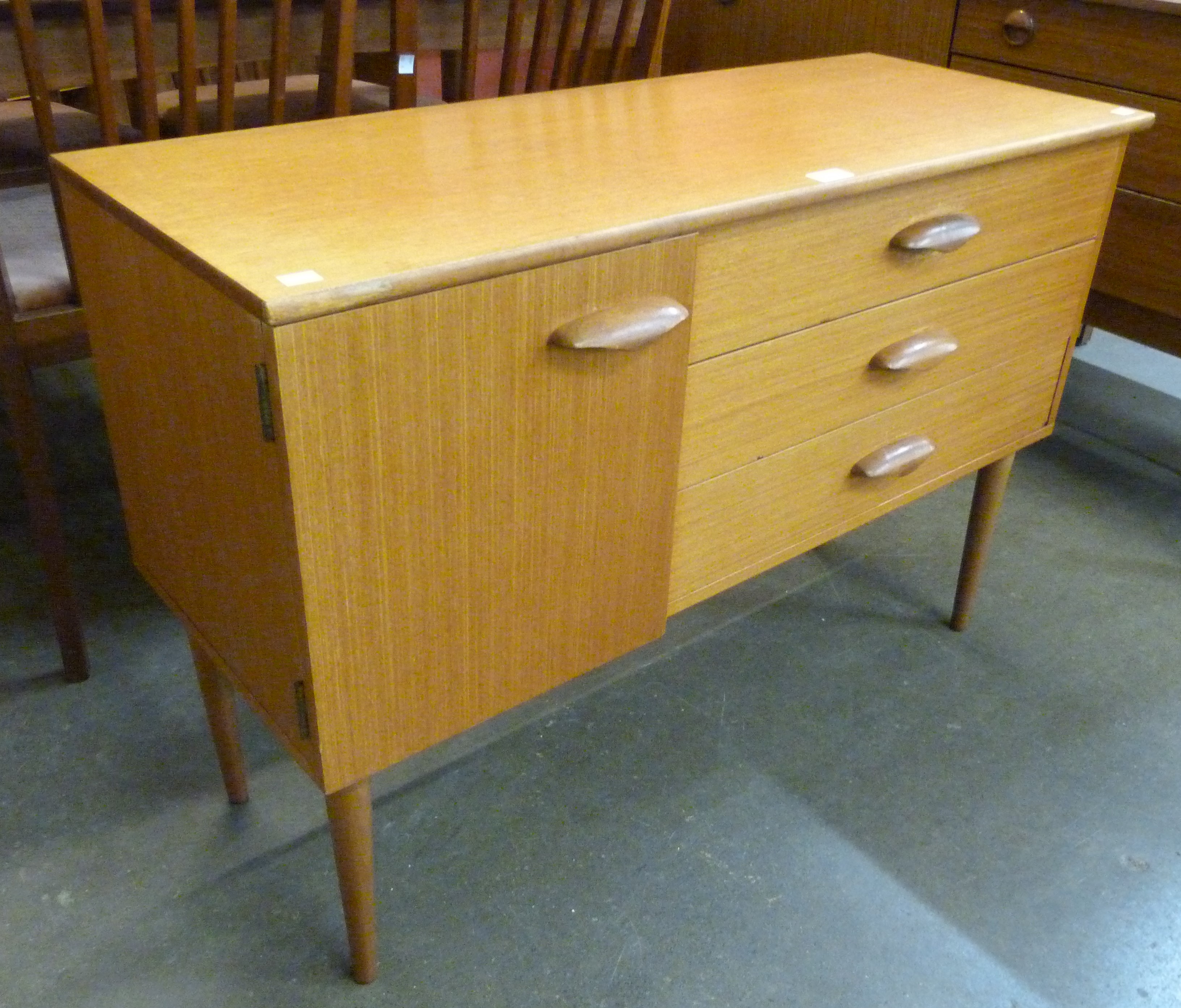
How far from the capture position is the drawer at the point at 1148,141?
1.56 meters

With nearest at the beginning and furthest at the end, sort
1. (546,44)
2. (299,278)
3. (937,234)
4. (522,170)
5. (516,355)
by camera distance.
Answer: (299,278), (516,355), (522,170), (937,234), (546,44)

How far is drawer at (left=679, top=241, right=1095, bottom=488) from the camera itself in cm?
97

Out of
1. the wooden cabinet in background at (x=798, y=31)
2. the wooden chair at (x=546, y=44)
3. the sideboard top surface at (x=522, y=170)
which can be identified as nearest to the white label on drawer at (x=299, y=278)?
the sideboard top surface at (x=522, y=170)

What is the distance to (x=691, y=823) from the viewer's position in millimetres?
1236

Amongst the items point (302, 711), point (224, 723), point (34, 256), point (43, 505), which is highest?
point (34, 256)

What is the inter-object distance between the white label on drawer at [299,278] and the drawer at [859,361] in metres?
0.34

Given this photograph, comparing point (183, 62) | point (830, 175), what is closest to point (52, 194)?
point (183, 62)

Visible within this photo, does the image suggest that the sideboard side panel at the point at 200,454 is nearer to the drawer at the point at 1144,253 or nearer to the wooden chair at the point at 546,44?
the wooden chair at the point at 546,44

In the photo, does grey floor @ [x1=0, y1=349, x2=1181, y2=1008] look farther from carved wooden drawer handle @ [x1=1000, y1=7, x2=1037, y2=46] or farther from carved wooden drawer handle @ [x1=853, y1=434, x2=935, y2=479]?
carved wooden drawer handle @ [x1=1000, y1=7, x2=1037, y2=46]

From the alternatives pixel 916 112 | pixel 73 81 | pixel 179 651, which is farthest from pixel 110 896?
pixel 916 112

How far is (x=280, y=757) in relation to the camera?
1.31 meters

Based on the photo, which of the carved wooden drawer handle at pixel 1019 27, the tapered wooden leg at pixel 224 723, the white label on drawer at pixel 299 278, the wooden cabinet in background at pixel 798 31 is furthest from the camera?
the wooden cabinet in background at pixel 798 31

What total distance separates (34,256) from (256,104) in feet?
1.84

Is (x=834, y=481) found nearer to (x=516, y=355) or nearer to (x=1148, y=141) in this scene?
(x=516, y=355)
